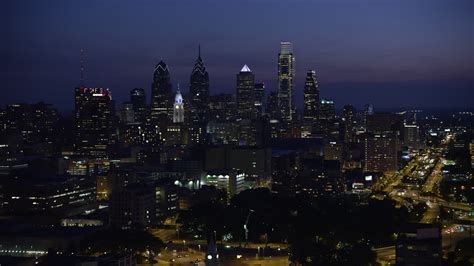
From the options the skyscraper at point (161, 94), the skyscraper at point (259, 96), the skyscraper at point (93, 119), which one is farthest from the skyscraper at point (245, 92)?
the skyscraper at point (93, 119)

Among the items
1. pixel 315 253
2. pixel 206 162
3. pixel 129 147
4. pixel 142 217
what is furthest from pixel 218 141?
pixel 315 253

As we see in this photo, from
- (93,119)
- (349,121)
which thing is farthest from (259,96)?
(93,119)

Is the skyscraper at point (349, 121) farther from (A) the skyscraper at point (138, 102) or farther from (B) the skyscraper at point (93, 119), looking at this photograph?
(B) the skyscraper at point (93, 119)

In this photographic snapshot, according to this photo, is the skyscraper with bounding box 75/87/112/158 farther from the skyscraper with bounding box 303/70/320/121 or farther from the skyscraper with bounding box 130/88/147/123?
the skyscraper with bounding box 303/70/320/121

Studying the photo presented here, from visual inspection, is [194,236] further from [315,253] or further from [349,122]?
[349,122]

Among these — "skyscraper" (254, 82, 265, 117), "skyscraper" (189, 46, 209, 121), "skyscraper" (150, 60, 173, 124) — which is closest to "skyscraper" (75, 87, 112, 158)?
"skyscraper" (150, 60, 173, 124)
